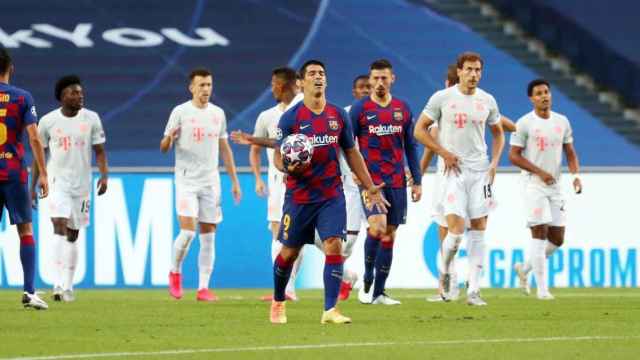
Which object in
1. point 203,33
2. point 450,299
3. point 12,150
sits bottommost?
point 450,299

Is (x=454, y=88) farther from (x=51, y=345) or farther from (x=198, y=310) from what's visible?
(x=51, y=345)

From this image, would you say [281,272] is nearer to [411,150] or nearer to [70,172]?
[411,150]

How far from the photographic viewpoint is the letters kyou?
2925 cm

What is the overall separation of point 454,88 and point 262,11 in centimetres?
1423

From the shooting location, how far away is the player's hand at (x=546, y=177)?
58.8ft

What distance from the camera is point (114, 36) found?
29562mm

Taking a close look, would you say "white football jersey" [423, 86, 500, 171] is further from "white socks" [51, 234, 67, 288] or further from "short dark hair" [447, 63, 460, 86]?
"white socks" [51, 234, 67, 288]

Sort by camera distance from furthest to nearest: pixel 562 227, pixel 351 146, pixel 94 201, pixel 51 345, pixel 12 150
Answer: pixel 94 201, pixel 562 227, pixel 12 150, pixel 351 146, pixel 51 345

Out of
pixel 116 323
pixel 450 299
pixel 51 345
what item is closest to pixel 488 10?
pixel 450 299

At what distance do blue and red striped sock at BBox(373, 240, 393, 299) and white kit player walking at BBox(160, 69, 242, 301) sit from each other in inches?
86.3

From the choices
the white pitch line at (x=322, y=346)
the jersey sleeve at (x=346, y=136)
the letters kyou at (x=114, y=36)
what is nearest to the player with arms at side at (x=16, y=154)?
the jersey sleeve at (x=346, y=136)

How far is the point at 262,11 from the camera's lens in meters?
30.2

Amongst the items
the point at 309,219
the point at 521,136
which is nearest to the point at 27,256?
the point at 309,219

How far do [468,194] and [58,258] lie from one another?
4302 mm
